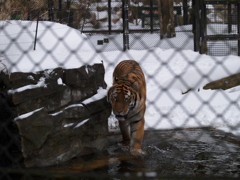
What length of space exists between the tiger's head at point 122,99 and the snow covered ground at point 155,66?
0.31m

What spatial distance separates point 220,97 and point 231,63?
A: 1112 millimetres

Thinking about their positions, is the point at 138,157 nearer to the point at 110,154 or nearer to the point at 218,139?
the point at 110,154

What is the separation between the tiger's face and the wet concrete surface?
1.58 ft

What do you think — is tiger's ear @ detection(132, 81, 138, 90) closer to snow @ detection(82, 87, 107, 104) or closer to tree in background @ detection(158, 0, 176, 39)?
tree in background @ detection(158, 0, 176, 39)

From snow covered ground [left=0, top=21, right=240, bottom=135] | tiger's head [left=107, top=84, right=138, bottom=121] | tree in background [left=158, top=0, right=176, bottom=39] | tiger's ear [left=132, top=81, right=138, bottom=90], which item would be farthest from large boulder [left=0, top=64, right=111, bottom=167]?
tree in background [left=158, top=0, right=176, bottom=39]

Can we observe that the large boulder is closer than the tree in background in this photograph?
No

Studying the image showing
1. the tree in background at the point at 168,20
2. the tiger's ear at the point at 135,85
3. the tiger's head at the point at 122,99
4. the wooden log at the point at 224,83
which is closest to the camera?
the tree in background at the point at 168,20

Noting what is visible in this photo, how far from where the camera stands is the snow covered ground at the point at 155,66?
3.11 metres

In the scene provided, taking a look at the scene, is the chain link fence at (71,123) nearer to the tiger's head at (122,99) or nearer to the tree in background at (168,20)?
the tree in background at (168,20)

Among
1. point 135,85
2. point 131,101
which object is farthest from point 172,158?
point 135,85

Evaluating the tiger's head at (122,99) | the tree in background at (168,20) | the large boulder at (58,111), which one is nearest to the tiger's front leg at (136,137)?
the tiger's head at (122,99)

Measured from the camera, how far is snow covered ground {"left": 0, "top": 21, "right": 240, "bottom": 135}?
3109 millimetres

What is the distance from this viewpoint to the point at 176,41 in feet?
29.7

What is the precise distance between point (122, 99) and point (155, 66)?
412 centimetres
